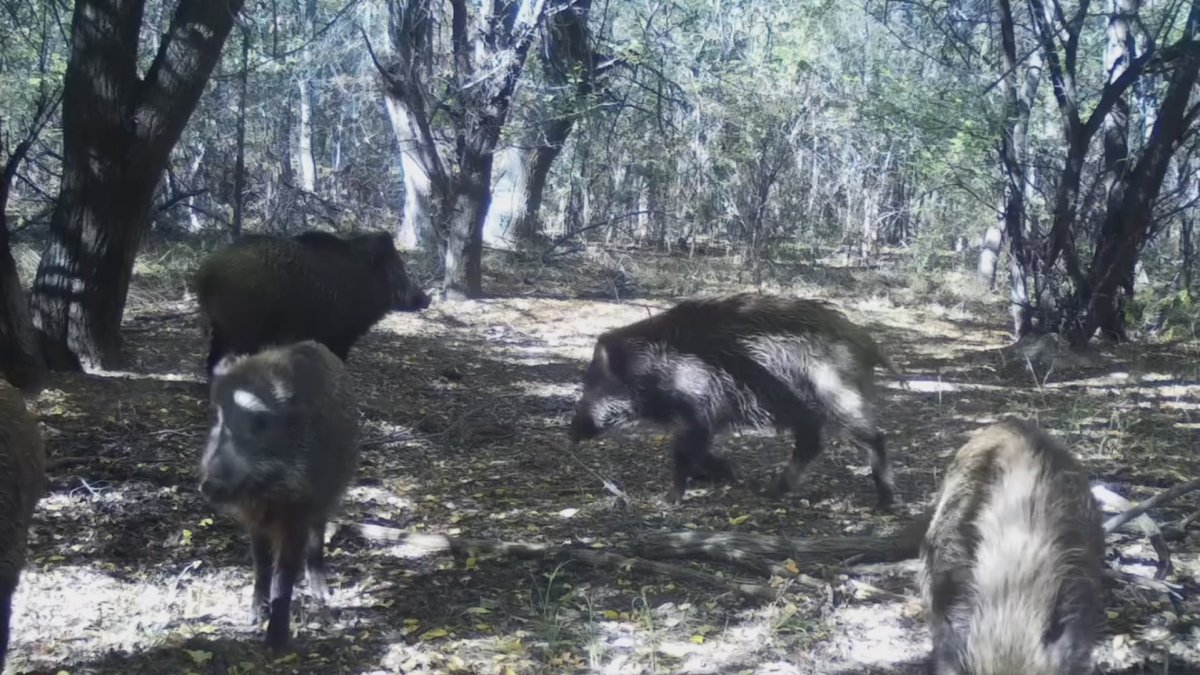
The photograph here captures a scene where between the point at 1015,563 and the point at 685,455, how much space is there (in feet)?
10.1

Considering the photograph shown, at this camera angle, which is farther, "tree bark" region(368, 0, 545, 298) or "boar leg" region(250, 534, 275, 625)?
"tree bark" region(368, 0, 545, 298)

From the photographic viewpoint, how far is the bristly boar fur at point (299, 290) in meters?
7.36

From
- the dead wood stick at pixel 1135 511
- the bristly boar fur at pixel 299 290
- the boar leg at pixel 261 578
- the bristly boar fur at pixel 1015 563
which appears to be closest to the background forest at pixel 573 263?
the boar leg at pixel 261 578

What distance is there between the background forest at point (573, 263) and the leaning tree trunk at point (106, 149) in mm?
21

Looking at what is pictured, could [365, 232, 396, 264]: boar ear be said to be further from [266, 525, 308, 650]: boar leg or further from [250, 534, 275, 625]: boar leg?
[266, 525, 308, 650]: boar leg

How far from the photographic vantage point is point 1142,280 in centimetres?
1652

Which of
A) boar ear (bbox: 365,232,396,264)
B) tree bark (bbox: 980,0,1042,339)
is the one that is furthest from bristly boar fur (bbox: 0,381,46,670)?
tree bark (bbox: 980,0,1042,339)

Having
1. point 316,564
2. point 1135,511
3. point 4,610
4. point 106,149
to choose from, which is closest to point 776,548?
point 1135,511

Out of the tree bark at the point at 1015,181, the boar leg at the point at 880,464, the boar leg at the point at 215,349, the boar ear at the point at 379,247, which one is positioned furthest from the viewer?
the tree bark at the point at 1015,181

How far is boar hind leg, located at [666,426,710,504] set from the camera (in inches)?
233

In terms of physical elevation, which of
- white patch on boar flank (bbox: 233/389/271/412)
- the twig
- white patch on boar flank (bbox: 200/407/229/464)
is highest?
white patch on boar flank (bbox: 233/389/271/412)

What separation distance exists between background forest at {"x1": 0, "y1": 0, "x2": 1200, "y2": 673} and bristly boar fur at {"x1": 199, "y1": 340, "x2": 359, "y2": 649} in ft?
0.82

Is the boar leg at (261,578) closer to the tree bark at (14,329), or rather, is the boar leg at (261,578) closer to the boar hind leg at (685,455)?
the boar hind leg at (685,455)

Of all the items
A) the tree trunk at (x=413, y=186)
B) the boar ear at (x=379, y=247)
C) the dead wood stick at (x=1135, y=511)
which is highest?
the tree trunk at (x=413, y=186)
